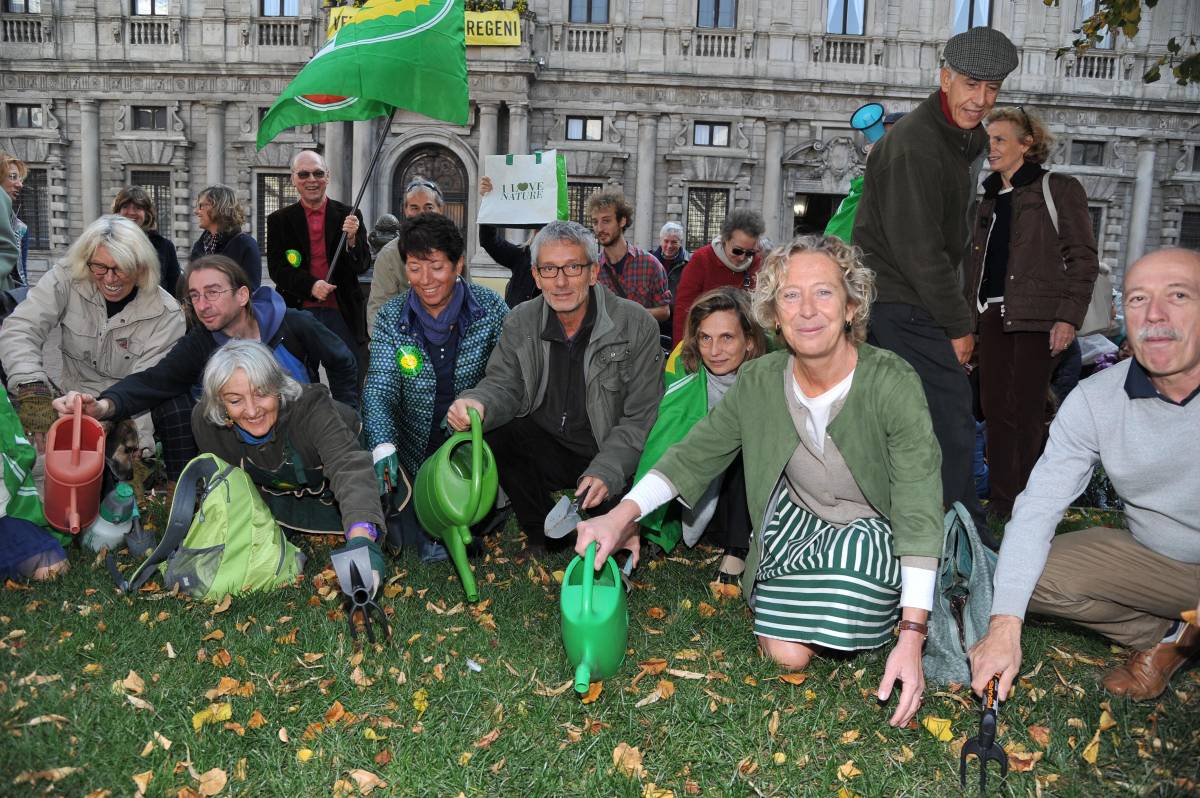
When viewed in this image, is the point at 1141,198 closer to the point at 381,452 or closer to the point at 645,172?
the point at 645,172

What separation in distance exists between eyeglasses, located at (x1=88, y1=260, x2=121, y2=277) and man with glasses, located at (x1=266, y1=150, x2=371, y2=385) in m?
1.62

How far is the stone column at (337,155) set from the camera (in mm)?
20859

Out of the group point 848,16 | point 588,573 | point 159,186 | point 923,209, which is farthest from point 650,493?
point 159,186

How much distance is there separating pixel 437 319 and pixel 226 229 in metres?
2.84

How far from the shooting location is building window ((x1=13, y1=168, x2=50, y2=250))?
2247cm

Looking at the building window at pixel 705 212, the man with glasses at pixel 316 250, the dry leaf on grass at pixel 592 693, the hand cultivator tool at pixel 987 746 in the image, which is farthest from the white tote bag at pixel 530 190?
the building window at pixel 705 212

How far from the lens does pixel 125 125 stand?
21.8 m

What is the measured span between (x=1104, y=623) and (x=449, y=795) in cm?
245

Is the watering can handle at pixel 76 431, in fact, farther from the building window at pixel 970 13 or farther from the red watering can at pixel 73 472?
the building window at pixel 970 13

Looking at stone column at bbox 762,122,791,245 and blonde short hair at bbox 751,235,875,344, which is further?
stone column at bbox 762,122,791,245

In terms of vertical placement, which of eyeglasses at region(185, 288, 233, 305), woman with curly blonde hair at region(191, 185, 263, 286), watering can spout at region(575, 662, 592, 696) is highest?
woman with curly blonde hair at region(191, 185, 263, 286)

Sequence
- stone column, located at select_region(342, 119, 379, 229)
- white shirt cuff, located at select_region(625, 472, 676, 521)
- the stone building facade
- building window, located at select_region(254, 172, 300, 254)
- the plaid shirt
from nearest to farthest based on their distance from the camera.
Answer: white shirt cuff, located at select_region(625, 472, 676, 521) < the plaid shirt < stone column, located at select_region(342, 119, 379, 229) < the stone building facade < building window, located at select_region(254, 172, 300, 254)

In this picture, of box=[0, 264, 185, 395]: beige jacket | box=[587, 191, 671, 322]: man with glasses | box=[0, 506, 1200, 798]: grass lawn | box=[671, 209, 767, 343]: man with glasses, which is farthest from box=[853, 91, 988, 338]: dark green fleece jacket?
box=[0, 264, 185, 395]: beige jacket

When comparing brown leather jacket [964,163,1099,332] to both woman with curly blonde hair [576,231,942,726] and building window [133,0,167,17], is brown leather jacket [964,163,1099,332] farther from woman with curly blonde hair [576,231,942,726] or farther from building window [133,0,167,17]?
building window [133,0,167,17]
